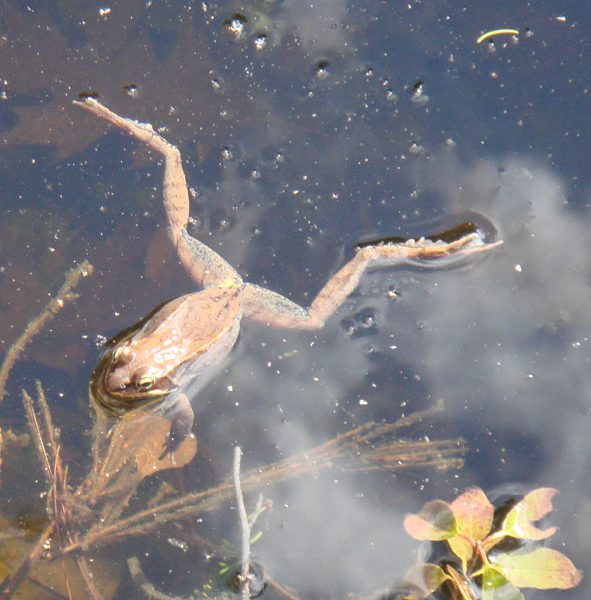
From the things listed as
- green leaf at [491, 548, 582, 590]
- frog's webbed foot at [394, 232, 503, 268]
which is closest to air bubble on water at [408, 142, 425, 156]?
frog's webbed foot at [394, 232, 503, 268]

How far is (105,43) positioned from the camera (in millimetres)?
5020

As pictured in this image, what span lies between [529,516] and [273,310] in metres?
1.87

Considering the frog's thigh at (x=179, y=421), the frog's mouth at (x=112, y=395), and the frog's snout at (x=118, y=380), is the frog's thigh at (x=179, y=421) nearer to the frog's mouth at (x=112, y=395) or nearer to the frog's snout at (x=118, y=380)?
the frog's mouth at (x=112, y=395)

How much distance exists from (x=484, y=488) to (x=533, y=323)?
3.42 feet

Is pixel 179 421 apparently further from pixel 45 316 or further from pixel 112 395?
pixel 45 316

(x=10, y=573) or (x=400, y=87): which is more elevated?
(x=400, y=87)

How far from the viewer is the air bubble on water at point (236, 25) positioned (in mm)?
4953

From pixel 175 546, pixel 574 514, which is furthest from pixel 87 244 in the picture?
pixel 574 514

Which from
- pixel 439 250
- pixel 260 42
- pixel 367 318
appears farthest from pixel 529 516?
pixel 260 42

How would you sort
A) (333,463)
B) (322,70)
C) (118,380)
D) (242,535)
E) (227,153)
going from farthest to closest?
(322,70) < (227,153) < (333,463) < (118,380) < (242,535)

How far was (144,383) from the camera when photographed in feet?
13.6

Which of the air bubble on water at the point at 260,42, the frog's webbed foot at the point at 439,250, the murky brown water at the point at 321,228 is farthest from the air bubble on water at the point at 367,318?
the air bubble on water at the point at 260,42

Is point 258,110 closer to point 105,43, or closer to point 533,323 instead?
point 105,43

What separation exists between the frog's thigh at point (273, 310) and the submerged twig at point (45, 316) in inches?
39.8
